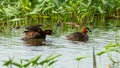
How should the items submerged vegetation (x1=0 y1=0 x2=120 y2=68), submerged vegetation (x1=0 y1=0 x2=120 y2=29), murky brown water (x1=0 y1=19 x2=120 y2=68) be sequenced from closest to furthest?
1. murky brown water (x1=0 y1=19 x2=120 y2=68)
2. submerged vegetation (x1=0 y1=0 x2=120 y2=68)
3. submerged vegetation (x1=0 y1=0 x2=120 y2=29)

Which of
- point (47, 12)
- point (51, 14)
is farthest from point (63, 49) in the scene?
point (47, 12)

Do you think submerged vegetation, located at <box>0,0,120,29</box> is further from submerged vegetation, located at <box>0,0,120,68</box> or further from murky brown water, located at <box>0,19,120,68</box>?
murky brown water, located at <box>0,19,120,68</box>

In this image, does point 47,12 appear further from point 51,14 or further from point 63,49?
point 63,49

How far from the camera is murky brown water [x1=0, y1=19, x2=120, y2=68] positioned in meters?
6.35

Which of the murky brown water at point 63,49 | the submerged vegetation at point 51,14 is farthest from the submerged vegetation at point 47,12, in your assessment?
the murky brown water at point 63,49

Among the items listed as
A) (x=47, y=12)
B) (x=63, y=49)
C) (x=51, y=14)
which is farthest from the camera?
(x=47, y=12)

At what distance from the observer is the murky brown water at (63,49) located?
635 cm

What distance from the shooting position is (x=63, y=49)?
7.73 m

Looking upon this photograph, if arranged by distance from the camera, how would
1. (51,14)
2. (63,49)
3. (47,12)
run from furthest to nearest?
(47,12) → (51,14) → (63,49)

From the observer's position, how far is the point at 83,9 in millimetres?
12016

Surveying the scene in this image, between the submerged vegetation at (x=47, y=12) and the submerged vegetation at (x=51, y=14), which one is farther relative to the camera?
the submerged vegetation at (x=47, y=12)

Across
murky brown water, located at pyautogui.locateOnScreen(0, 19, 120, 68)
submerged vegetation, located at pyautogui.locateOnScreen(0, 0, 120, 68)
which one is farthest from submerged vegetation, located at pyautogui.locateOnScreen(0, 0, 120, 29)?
murky brown water, located at pyautogui.locateOnScreen(0, 19, 120, 68)

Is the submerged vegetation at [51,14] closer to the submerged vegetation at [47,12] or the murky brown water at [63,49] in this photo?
the submerged vegetation at [47,12]

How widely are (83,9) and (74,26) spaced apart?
0.70 meters
